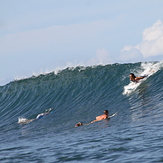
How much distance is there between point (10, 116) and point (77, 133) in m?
12.3

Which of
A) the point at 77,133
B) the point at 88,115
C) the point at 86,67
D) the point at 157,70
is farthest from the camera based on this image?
the point at 86,67

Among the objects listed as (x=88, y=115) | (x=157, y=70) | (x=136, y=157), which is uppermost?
(x=157, y=70)

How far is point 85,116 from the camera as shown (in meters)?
20.3

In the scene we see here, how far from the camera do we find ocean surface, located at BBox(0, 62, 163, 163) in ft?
34.9

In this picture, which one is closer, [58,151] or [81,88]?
[58,151]

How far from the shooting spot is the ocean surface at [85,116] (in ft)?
34.9

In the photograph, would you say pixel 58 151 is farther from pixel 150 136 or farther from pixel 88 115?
pixel 88 115

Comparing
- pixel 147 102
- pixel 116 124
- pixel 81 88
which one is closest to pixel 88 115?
pixel 147 102

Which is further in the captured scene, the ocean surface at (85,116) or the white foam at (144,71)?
the white foam at (144,71)

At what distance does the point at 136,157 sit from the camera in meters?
9.23

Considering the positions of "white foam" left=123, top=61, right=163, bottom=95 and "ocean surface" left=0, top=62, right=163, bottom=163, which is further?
"white foam" left=123, top=61, right=163, bottom=95

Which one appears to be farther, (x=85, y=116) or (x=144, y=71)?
(x=144, y=71)

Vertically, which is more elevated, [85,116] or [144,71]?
[144,71]

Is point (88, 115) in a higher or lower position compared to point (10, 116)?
lower
